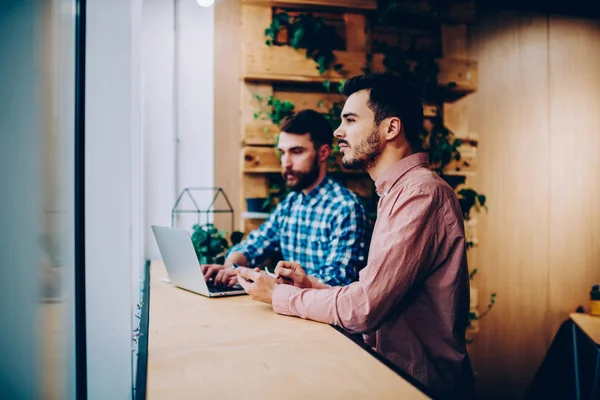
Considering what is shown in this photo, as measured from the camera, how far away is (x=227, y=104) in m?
3.11

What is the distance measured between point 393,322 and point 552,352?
90.7 inches

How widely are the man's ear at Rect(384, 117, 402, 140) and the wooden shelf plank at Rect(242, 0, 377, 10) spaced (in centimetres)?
146

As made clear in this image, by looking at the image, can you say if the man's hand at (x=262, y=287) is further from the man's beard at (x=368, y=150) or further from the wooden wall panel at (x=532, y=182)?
the wooden wall panel at (x=532, y=182)

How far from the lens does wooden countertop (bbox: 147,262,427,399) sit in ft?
3.13

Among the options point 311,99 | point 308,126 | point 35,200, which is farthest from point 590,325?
point 35,200

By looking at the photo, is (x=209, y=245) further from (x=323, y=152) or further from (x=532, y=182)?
(x=532, y=182)

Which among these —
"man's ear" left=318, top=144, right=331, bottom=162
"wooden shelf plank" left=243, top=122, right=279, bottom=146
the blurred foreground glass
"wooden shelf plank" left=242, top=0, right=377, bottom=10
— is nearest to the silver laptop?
the blurred foreground glass

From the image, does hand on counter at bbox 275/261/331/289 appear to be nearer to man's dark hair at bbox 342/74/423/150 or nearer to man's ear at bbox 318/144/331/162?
man's dark hair at bbox 342/74/423/150

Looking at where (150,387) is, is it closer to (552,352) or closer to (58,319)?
(58,319)

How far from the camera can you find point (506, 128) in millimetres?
3482

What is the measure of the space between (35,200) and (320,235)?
1.79 m

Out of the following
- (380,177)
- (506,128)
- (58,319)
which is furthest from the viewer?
(506,128)

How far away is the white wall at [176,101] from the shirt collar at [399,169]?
1.64m

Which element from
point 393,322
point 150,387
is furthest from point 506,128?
point 150,387
